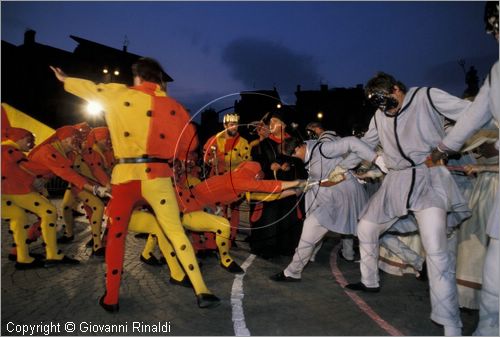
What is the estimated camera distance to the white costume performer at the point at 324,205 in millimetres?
4934

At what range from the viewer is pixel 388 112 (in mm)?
3938

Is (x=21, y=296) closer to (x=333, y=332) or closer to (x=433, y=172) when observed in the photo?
(x=333, y=332)

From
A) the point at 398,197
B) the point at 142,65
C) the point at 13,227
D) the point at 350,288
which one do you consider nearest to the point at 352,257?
the point at 350,288

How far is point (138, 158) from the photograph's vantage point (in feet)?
12.8

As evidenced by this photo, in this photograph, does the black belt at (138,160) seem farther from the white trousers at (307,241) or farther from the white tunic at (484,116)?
the white tunic at (484,116)

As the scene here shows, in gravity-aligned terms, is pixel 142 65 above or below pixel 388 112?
above

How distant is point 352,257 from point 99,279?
4.03 metres

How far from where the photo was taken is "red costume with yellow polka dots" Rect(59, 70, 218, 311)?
12.6ft

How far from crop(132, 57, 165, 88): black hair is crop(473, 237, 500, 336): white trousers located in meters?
3.45

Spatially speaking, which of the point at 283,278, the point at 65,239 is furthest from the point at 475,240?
the point at 65,239

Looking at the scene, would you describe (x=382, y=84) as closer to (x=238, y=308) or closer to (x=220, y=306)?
(x=238, y=308)

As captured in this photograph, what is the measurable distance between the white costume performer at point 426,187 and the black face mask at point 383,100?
48 mm

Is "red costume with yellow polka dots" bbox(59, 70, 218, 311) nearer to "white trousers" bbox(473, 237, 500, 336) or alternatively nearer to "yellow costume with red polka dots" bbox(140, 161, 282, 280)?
"yellow costume with red polka dots" bbox(140, 161, 282, 280)

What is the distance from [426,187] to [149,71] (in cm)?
304
